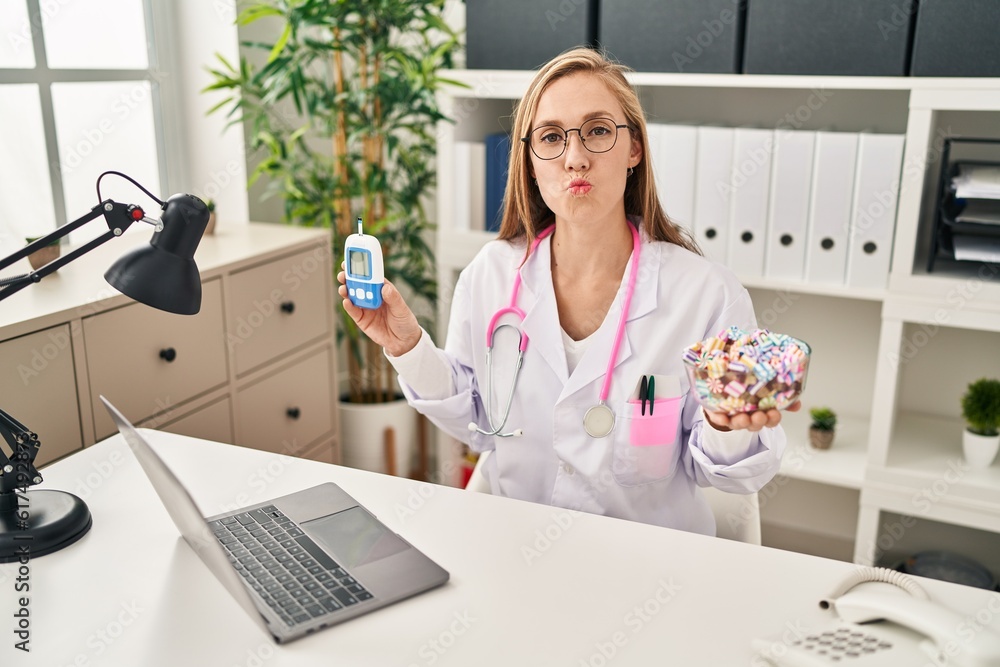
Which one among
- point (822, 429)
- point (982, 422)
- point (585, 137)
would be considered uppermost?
point (585, 137)

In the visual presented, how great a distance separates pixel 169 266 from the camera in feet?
4.00

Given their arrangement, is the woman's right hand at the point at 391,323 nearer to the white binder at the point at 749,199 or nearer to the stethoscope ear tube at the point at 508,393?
the stethoscope ear tube at the point at 508,393

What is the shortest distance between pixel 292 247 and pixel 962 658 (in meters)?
1.88

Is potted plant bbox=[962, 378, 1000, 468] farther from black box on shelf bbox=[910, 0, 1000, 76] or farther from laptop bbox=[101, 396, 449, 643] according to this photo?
laptop bbox=[101, 396, 449, 643]

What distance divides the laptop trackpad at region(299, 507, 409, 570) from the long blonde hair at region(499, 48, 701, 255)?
68 centimetres

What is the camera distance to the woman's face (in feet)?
5.16

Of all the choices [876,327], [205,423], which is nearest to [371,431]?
[205,423]

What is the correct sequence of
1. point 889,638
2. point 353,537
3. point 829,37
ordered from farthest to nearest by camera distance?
point 829,37 → point 353,537 → point 889,638

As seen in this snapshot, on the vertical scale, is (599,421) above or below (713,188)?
below

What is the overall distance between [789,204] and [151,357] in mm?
1590

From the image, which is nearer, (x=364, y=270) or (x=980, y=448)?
(x=364, y=270)

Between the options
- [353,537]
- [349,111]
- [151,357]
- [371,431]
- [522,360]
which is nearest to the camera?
[353,537]

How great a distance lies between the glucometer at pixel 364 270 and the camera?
135cm

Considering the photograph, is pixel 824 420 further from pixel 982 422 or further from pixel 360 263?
pixel 360 263
